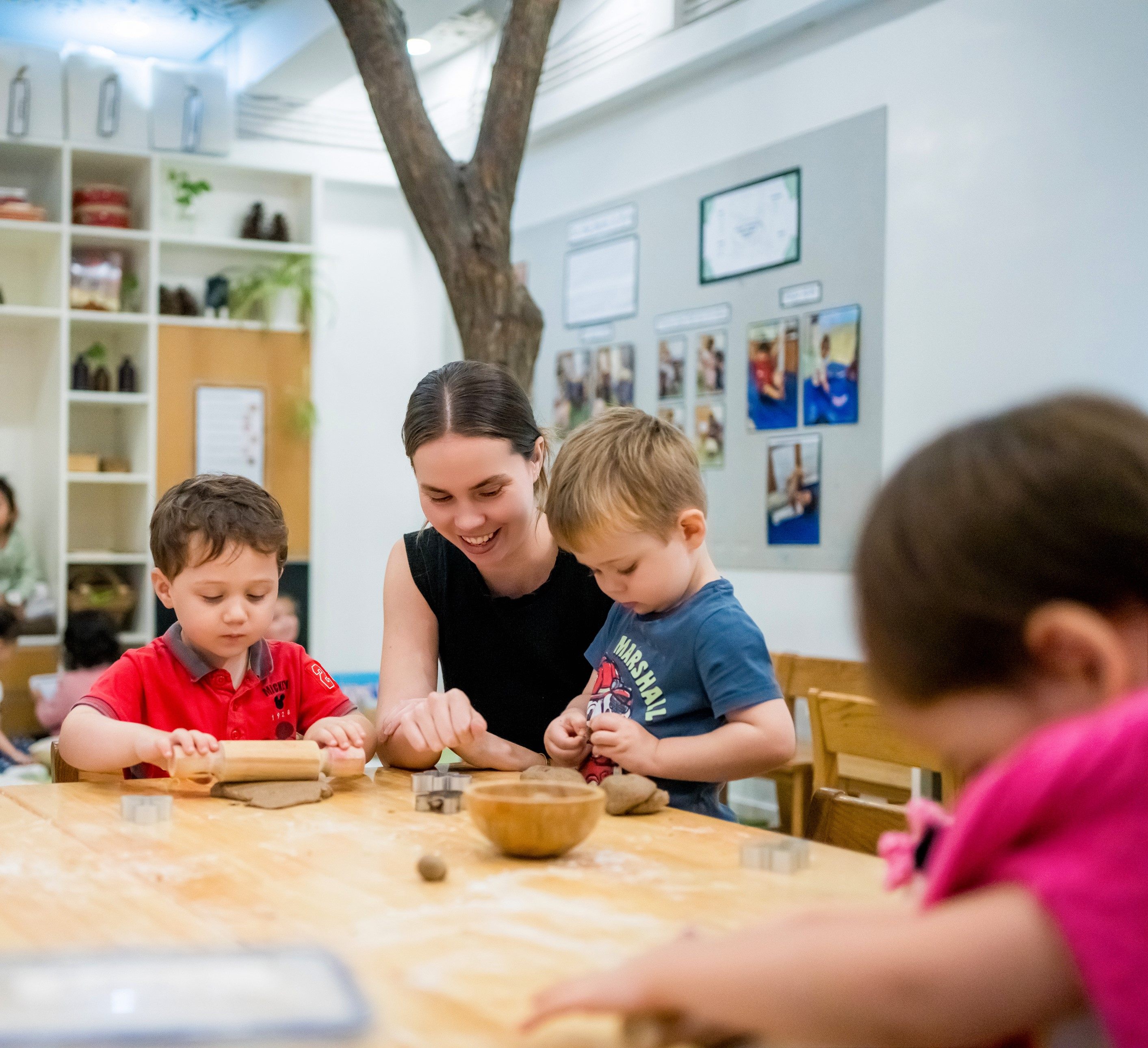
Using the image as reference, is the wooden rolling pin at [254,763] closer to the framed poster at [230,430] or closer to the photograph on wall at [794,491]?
the photograph on wall at [794,491]

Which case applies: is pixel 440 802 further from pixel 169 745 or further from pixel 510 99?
pixel 510 99

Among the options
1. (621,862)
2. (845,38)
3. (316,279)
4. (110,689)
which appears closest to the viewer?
(621,862)

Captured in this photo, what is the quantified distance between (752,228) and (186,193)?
3.18 m

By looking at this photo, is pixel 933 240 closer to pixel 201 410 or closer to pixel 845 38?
pixel 845 38

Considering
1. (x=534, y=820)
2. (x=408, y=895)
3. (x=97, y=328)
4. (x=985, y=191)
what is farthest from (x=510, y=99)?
(x=97, y=328)

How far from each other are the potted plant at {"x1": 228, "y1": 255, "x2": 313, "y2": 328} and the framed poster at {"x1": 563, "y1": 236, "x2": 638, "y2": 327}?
152 centimetres

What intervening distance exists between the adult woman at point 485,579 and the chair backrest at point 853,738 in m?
0.58

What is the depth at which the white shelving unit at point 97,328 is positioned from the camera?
20.1 ft

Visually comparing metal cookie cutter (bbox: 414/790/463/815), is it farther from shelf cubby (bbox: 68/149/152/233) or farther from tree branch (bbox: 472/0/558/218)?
shelf cubby (bbox: 68/149/152/233)

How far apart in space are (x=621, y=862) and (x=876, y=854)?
381mm

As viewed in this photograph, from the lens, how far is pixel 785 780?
420 cm

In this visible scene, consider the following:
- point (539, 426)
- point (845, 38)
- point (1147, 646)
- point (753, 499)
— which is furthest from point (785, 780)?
point (1147, 646)

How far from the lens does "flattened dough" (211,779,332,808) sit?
4.87 ft

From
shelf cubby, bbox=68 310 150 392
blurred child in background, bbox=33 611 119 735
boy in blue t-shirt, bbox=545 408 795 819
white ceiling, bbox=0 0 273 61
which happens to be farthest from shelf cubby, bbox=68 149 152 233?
boy in blue t-shirt, bbox=545 408 795 819
